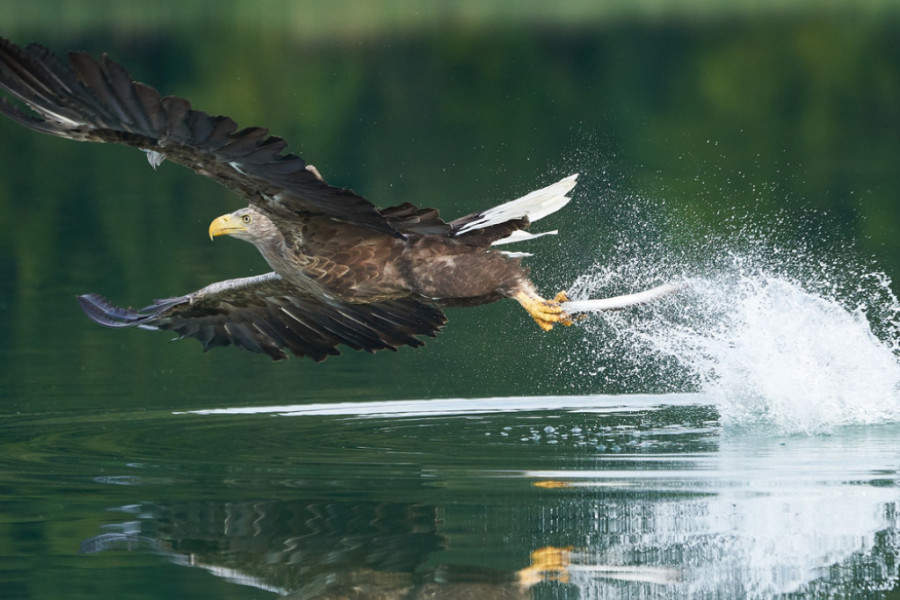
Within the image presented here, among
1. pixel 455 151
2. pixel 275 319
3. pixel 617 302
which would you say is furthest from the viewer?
pixel 455 151

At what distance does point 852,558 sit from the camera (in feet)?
18.0

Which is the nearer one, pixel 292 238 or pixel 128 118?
pixel 128 118

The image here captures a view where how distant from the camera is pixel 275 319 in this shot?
28.8 feet

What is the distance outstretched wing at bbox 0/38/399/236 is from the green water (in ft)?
3.95

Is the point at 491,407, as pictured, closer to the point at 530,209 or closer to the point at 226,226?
the point at 530,209

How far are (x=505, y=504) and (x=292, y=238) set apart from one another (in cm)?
181

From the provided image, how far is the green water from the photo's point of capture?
18.4 ft

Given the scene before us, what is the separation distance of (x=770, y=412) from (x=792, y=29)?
2744 centimetres

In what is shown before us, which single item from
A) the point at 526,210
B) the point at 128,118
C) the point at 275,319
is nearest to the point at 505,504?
the point at 526,210

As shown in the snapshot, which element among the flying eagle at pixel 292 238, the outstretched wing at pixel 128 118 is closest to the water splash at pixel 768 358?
the flying eagle at pixel 292 238

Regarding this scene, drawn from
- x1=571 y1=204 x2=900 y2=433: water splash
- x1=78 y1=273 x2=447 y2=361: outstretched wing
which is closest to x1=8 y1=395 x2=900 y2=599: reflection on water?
x1=571 y1=204 x2=900 y2=433: water splash

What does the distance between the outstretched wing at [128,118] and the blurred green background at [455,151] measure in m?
2.41

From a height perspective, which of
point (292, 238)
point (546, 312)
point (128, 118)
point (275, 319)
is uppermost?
point (128, 118)

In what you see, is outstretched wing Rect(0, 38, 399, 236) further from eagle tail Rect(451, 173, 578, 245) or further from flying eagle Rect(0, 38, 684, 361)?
eagle tail Rect(451, 173, 578, 245)
